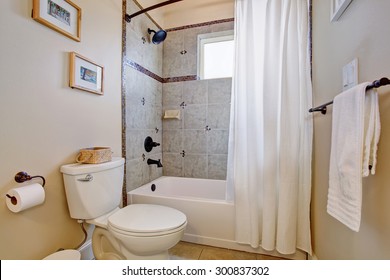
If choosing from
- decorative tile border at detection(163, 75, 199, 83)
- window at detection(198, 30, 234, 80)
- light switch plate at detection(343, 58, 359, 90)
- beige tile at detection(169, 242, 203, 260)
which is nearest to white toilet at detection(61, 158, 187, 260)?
beige tile at detection(169, 242, 203, 260)

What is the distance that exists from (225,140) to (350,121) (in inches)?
54.8

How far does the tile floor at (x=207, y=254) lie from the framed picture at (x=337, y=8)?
163cm

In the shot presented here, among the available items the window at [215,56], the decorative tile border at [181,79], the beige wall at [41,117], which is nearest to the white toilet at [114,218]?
the beige wall at [41,117]

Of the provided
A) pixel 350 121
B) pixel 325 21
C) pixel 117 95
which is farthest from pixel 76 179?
pixel 325 21

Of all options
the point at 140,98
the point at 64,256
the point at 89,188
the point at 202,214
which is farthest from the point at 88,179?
the point at 140,98

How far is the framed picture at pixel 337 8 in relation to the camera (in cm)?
89

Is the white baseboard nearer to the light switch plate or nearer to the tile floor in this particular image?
the tile floor

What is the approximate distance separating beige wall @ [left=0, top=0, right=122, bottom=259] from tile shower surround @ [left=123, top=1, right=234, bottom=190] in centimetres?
51

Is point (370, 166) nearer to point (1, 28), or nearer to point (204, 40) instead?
point (1, 28)

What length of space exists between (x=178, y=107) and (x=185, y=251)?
152cm

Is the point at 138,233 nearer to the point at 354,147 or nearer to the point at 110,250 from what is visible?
the point at 110,250

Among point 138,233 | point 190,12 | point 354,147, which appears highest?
point 190,12

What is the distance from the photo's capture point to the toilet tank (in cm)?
107

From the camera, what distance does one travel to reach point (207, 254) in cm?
144
